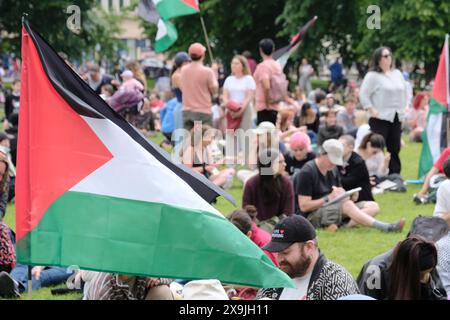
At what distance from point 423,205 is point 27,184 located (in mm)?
8344

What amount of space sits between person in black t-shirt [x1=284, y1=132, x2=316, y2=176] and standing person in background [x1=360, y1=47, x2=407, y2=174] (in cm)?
142

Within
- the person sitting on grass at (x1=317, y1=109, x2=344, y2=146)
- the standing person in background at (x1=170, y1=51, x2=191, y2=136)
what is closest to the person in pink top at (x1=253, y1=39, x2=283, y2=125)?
the person sitting on grass at (x1=317, y1=109, x2=344, y2=146)

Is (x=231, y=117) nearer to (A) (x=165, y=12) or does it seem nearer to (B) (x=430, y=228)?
(A) (x=165, y=12)

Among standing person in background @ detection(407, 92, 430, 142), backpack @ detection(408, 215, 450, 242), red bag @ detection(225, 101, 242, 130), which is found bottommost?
standing person in background @ detection(407, 92, 430, 142)

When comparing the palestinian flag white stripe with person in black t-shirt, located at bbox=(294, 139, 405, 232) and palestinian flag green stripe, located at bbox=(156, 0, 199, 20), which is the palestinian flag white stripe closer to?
person in black t-shirt, located at bbox=(294, 139, 405, 232)

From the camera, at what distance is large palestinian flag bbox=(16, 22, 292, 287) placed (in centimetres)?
605

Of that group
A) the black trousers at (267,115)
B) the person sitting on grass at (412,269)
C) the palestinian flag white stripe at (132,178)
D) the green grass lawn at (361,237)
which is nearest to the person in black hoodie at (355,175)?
the green grass lawn at (361,237)

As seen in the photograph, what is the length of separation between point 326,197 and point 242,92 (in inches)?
→ 197

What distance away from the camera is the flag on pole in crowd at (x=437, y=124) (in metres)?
16.2

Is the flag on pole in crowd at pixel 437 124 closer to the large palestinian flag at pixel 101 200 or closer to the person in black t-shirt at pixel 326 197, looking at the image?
the person in black t-shirt at pixel 326 197

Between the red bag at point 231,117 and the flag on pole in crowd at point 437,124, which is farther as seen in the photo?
the red bag at point 231,117

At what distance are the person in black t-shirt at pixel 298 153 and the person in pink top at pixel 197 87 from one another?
6.12 feet

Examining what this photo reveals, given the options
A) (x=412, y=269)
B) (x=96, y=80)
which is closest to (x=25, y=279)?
(x=412, y=269)
